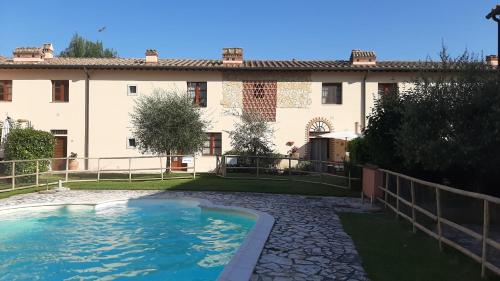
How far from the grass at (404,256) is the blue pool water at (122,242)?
2398 millimetres

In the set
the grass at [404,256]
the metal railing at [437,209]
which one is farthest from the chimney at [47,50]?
the grass at [404,256]

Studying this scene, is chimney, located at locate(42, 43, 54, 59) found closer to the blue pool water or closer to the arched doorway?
the arched doorway

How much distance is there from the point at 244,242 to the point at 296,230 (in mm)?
1625

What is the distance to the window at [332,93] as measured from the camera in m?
23.8

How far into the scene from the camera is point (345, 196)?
1374 centimetres

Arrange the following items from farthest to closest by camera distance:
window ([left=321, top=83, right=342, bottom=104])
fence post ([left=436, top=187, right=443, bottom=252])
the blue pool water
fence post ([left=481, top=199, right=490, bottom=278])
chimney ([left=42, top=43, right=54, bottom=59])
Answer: chimney ([left=42, top=43, right=54, bottom=59])
window ([left=321, top=83, right=342, bottom=104])
the blue pool water
fence post ([left=436, top=187, right=443, bottom=252])
fence post ([left=481, top=199, right=490, bottom=278])

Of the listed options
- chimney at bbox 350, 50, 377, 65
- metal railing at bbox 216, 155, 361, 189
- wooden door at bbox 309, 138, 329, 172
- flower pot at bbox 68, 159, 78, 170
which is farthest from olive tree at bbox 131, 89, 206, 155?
chimney at bbox 350, 50, 377, 65

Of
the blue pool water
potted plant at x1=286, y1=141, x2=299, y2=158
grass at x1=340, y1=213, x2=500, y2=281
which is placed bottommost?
the blue pool water

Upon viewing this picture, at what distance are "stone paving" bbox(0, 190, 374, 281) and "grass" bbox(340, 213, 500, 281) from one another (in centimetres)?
21

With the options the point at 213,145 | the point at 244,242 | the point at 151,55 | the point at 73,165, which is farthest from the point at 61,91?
the point at 244,242

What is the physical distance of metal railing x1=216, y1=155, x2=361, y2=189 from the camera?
16.6 m

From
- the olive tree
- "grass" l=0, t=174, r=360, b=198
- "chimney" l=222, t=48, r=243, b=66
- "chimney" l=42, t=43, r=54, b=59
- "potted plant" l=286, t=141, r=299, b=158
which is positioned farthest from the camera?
"chimney" l=42, t=43, r=54, b=59

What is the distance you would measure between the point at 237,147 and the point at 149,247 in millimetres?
13627

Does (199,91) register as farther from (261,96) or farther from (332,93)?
(332,93)
